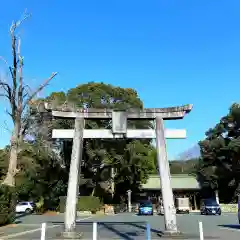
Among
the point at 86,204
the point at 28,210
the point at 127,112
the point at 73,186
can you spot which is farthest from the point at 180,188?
the point at 73,186

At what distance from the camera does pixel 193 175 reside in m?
64.4

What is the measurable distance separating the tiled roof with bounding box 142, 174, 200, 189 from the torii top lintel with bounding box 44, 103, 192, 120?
1750 inches

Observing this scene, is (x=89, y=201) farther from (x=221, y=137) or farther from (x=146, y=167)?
(x=221, y=137)

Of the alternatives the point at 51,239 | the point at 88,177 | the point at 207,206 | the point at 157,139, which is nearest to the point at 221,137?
the point at 207,206

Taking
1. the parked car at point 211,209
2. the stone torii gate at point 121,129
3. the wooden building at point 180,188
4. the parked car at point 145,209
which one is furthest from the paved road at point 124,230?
the wooden building at point 180,188

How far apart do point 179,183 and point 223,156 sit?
28.5 feet

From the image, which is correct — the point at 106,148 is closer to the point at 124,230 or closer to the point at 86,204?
the point at 86,204

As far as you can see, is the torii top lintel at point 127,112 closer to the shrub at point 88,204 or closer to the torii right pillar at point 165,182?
the torii right pillar at point 165,182

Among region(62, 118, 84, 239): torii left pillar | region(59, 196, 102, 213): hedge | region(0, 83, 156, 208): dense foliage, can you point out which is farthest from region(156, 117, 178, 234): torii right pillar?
region(59, 196, 102, 213): hedge

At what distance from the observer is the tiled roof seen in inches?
2473

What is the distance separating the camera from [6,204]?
81.9 ft

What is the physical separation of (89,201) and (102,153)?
6.59 meters

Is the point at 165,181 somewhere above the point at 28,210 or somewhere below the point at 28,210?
below

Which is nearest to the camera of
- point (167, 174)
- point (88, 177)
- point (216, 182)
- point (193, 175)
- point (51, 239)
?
point (51, 239)
